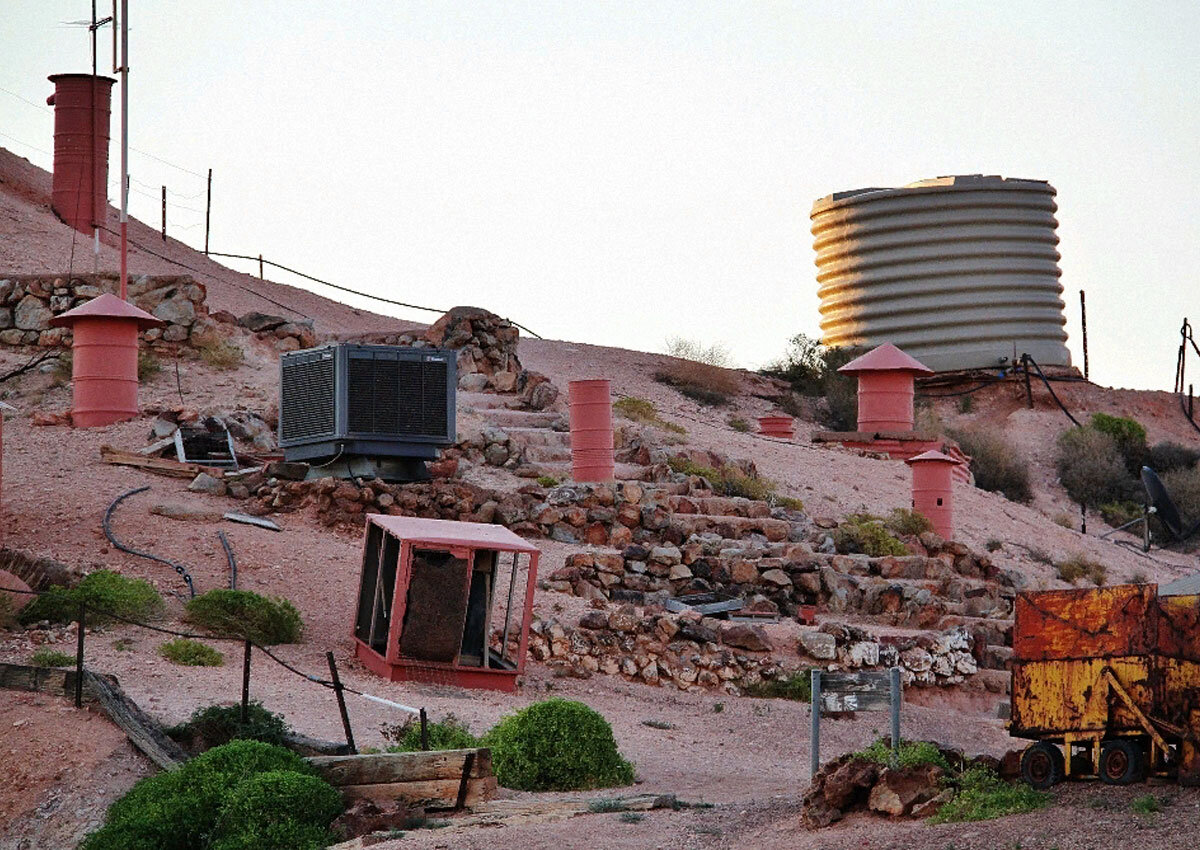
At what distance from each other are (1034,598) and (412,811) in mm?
3818

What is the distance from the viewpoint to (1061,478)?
3953cm

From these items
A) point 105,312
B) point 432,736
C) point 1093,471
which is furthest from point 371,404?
point 1093,471

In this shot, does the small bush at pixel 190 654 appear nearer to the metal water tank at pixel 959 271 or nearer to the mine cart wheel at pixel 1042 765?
the mine cart wheel at pixel 1042 765

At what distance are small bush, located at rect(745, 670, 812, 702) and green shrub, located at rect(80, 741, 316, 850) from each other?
7.05 m

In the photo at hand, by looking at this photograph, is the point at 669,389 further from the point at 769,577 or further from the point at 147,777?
the point at 147,777

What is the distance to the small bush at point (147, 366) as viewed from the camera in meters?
26.4

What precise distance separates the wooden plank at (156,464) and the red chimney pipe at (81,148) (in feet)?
35.2

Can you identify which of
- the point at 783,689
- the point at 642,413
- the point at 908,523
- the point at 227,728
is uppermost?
the point at 642,413

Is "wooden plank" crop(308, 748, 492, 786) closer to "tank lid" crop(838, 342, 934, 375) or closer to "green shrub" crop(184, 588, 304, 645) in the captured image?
"green shrub" crop(184, 588, 304, 645)

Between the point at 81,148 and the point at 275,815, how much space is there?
2486 cm

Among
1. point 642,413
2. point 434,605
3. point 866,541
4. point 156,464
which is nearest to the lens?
point 434,605

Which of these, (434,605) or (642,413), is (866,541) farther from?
(434,605)

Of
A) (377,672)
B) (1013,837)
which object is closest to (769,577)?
(377,672)

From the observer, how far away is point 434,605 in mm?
15562
